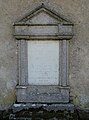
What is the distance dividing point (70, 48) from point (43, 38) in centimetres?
70

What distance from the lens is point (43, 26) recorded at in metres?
5.47

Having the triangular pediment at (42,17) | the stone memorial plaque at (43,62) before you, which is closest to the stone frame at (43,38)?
the triangular pediment at (42,17)

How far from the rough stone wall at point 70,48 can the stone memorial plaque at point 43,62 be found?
0.37 metres

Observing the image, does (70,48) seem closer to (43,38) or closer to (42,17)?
(43,38)

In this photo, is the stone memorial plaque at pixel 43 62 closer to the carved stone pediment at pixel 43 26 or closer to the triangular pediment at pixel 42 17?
the carved stone pediment at pixel 43 26

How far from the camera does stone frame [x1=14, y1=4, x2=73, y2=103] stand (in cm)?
542

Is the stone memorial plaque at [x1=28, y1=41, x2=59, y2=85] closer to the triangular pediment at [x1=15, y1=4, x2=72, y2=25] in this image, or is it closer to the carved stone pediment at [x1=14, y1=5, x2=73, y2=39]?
the carved stone pediment at [x1=14, y1=5, x2=73, y2=39]

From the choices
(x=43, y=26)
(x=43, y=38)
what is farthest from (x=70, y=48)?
(x=43, y=26)

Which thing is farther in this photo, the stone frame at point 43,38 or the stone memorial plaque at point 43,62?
the stone memorial plaque at point 43,62

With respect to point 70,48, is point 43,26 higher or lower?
higher

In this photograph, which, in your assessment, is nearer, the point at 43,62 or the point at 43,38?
the point at 43,38

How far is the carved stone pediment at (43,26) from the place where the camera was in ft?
17.8

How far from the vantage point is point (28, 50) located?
5.61m

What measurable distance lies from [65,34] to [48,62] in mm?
804
